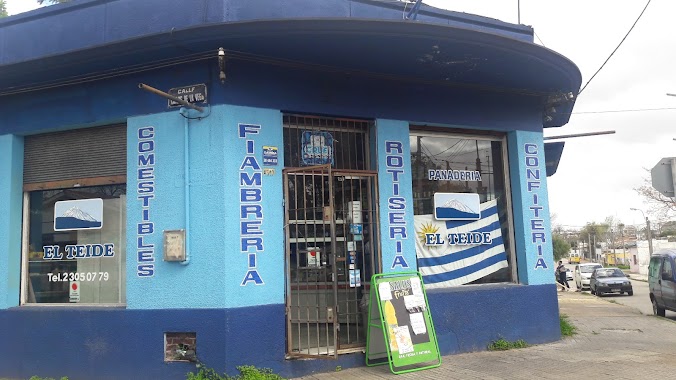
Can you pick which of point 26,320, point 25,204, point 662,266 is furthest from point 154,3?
point 662,266

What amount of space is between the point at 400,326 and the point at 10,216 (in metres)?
5.75

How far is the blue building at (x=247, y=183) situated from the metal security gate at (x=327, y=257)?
0.10ft

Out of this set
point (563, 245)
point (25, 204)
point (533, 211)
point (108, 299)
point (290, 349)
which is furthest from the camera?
point (563, 245)

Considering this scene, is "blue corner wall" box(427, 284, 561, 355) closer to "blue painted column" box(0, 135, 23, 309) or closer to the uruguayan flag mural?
the uruguayan flag mural

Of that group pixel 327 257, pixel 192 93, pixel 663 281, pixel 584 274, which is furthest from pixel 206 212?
pixel 584 274

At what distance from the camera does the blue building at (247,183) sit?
694cm

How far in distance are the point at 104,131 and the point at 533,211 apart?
22.4 feet

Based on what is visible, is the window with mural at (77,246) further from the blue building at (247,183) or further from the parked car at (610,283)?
the parked car at (610,283)

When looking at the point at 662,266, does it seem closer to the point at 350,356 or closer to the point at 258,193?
the point at 350,356

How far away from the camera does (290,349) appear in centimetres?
711

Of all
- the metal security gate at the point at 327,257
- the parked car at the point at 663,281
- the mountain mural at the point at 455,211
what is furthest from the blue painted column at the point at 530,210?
the parked car at the point at 663,281

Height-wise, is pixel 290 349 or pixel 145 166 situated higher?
pixel 145 166

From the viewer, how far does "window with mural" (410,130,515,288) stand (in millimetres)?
8680

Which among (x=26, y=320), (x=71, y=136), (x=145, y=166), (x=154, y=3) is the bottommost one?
(x=26, y=320)
